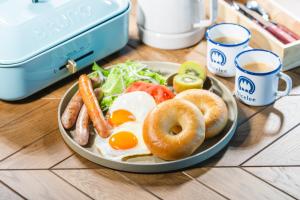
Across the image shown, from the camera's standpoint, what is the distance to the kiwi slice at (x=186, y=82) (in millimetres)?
1310

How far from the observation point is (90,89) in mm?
1311

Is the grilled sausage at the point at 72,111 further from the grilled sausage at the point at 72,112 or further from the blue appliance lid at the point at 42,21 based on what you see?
the blue appliance lid at the point at 42,21

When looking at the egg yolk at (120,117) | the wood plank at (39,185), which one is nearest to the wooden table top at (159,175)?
the wood plank at (39,185)

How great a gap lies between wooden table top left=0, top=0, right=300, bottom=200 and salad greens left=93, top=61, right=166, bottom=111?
12cm

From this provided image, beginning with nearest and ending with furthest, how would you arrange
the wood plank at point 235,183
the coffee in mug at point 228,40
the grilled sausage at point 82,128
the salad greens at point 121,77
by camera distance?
the wood plank at point 235,183
the grilled sausage at point 82,128
the salad greens at point 121,77
the coffee in mug at point 228,40

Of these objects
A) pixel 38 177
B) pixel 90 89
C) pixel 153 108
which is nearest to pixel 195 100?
pixel 153 108

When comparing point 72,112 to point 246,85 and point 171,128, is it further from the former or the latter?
point 246,85

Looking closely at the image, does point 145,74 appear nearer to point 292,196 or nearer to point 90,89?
point 90,89

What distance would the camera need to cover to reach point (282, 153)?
1.21m

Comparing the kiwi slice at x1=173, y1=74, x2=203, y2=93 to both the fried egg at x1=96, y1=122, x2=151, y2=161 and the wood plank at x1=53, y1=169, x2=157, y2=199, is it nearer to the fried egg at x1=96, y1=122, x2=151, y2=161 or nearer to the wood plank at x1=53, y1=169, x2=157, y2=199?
the fried egg at x1=96, y1=122, x2=151, y2=161

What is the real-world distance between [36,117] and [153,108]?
11.1 inches

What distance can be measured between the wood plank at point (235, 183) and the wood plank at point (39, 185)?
227 millimetres

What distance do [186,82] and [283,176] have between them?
11.7 inches

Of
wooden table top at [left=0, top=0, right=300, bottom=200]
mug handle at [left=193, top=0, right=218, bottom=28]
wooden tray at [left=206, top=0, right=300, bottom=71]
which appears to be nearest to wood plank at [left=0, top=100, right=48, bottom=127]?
wooden table top at [left=0, top=0, right=300, bottom=200]
